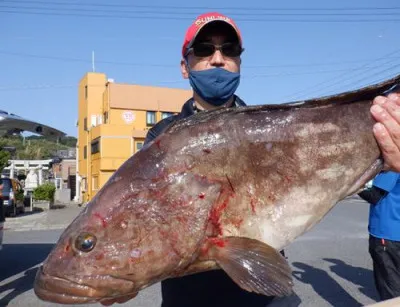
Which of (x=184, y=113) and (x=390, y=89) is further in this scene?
(x=184, y=113)

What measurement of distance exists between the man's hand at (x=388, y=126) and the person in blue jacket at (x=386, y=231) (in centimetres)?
260

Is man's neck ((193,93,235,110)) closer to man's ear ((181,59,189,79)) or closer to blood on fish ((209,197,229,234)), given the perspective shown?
man's ear ((181,59,189,79))

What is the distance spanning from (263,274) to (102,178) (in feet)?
93.5

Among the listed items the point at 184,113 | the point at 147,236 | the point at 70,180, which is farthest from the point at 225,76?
the point at 70,180

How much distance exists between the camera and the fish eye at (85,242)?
6.05 ft

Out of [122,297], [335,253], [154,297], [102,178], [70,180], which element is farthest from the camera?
[70,180]

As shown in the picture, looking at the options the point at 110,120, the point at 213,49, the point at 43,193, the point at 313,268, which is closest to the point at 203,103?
the point at 213,49

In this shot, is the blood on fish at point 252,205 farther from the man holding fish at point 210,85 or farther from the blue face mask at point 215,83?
the blue face mask at point 215,83

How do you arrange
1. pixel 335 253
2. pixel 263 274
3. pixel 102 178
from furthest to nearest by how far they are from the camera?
pixel 102 178 < pixel 335 253 < pixel 263 274

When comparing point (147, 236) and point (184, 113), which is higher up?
point (184, 113)

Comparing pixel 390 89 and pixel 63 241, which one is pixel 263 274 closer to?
pixel 63 241

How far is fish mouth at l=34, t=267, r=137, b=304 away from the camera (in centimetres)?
178

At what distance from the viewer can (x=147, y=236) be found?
5.98 ft

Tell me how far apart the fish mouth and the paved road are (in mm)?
1766
